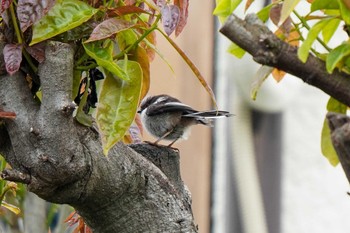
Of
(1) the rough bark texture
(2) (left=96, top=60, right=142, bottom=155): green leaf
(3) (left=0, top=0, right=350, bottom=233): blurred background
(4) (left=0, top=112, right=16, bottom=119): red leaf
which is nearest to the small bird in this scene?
(1) the rough bark texture

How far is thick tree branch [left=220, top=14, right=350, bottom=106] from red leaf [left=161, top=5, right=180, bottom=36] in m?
0.34

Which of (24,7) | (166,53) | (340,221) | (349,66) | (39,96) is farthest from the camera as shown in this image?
(340,221)

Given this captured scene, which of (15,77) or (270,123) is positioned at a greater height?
(15,77)

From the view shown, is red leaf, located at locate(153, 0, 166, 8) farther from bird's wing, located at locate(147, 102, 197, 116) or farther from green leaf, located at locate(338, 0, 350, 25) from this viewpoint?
bird's wing, located at locate(147, 102, 197, 116)

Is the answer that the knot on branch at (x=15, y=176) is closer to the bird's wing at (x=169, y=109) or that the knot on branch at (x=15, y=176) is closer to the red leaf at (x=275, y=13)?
the red leaf at (x=275, y=13)

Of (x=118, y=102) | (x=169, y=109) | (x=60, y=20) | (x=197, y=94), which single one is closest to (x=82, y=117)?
(x=118, y=102)

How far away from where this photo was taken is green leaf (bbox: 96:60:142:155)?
1468mm

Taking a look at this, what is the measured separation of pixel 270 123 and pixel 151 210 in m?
2.26

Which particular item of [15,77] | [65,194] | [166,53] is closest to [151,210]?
[65,194]

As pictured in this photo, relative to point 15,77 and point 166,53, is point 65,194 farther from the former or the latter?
point 166,53

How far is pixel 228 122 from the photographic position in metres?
3.83

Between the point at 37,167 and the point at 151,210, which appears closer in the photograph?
the point at 37,167

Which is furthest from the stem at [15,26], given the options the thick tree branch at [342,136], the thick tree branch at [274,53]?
the thick tree branch at [342,136]

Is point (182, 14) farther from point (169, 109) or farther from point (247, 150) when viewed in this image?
point (247, 150)
